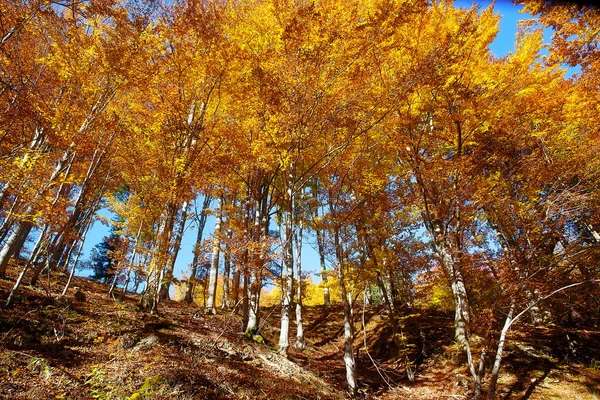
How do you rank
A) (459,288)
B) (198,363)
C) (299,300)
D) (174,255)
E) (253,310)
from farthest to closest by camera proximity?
(299,300), (174,255), (253,310), (459,288), (198,363)

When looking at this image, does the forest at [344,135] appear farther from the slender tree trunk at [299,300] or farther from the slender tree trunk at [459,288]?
the slender tree trunk at [299,300]

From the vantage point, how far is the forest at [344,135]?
24.2ft

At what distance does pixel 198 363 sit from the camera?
20.9 feet

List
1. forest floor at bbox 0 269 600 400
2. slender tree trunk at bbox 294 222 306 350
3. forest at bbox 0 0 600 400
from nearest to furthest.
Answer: forest floor at bbox 0 269 600 400
forest at bbox 0 0 600 400
slender tree trunk at bbox 294 222 306 350

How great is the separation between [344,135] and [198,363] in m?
7.35

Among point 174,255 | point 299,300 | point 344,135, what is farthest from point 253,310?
point 344,135

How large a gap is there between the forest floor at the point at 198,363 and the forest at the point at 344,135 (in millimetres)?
429

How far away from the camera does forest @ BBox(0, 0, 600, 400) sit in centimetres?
738

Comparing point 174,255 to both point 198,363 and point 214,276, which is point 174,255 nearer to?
point 214,276

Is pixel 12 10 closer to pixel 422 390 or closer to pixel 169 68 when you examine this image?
pixel 169 68

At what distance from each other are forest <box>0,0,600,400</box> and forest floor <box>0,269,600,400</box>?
0.43 m

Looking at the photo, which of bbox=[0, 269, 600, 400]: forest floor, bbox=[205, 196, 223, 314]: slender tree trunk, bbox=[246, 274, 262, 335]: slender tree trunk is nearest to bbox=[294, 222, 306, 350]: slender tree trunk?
bbox=[0, 269, 600, 400]: forest floor

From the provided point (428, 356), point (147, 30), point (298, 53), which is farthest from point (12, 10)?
point (428, 356)

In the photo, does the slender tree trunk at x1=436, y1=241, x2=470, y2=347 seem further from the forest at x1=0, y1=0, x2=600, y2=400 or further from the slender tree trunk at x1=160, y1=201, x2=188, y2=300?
the slender tree trunk at x1=160, y1=201, x2=188, y2=300
